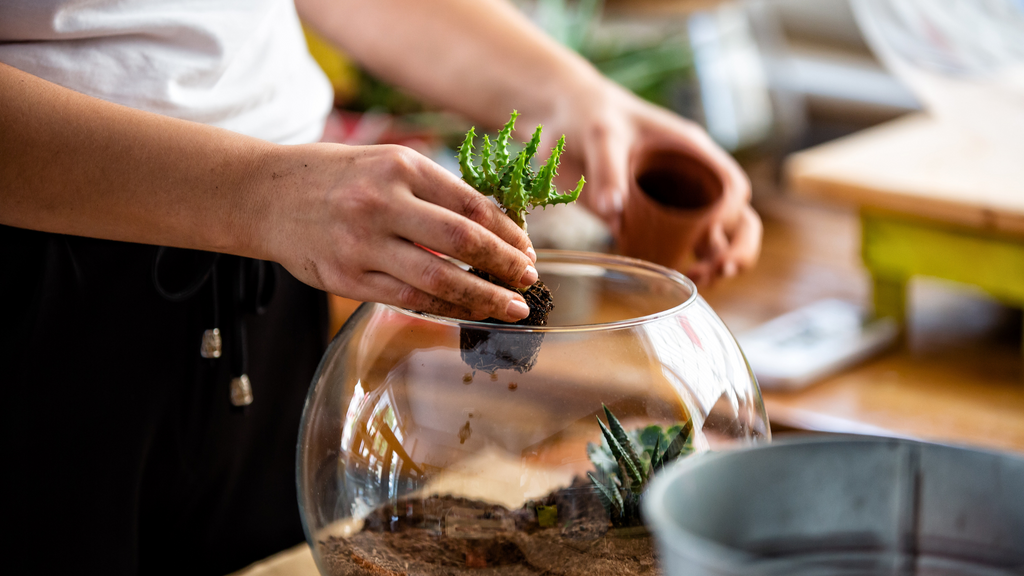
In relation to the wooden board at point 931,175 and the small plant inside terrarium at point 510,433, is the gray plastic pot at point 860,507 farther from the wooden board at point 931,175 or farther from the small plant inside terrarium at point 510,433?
the wooden board at point 931,175

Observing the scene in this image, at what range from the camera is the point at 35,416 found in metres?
0.64

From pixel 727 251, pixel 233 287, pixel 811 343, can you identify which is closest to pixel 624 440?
pixel 727 251

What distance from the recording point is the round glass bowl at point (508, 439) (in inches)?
17.6

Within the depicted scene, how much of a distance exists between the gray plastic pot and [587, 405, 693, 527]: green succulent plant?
6.0 inches

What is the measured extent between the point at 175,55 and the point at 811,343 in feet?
2.96

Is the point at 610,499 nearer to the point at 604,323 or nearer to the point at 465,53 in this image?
the point at 604,323

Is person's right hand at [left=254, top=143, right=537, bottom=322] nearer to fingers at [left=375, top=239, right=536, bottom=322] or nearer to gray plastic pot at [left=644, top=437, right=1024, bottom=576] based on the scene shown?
fingers at [left=375, top=239, right=536, bottom=322]

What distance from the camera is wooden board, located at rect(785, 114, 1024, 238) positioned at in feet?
3.58

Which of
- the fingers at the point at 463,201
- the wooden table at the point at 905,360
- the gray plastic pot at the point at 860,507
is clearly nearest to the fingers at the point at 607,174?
the wooden table at the point at 905,360

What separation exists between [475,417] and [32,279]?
0.36 metres

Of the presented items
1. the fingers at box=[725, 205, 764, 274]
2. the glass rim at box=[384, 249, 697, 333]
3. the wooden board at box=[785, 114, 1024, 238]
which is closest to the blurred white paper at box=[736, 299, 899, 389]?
the wooden board at box=[785, 114, 1024, 238]

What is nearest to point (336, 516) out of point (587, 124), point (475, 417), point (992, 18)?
point (475, 417)

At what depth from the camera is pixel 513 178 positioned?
0.46m

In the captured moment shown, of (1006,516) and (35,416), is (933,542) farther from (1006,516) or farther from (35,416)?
(35,416)
